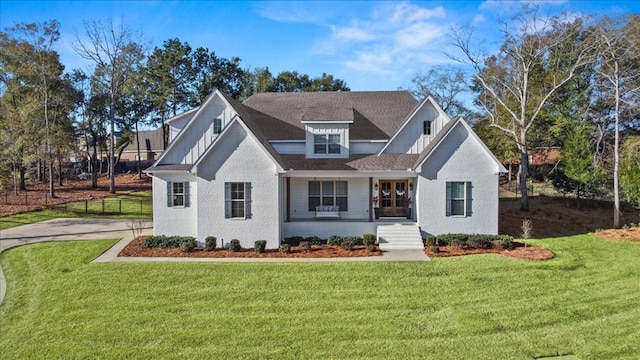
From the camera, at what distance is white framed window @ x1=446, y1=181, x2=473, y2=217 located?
18250mm

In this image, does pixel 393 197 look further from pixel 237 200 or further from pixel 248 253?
pixel 248 253

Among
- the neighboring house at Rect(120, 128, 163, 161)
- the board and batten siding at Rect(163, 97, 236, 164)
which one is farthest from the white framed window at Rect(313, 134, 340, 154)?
the neighboring house at Rect(120, 128, 163, 161)

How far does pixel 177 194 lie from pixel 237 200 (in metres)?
3.46

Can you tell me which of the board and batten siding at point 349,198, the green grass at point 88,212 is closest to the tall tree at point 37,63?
the green grass at point 88,212

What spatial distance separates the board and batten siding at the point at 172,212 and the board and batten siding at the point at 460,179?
11238 millimetres

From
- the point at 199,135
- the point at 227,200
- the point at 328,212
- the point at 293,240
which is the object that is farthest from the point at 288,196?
the point at 199,135

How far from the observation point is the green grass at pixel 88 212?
24.1 meters

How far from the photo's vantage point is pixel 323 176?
1944 centimetres

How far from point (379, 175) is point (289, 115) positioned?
7452 mm

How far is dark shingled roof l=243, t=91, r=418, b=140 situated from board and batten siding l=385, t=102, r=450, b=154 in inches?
50.5

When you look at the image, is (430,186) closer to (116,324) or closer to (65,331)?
(116,324)

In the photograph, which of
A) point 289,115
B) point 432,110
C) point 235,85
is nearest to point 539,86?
point 432,110

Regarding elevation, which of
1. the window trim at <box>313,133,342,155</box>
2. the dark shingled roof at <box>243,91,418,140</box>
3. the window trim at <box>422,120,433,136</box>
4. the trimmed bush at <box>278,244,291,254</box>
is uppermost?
the dark shingled roof at <box>243,91,418,140</box>

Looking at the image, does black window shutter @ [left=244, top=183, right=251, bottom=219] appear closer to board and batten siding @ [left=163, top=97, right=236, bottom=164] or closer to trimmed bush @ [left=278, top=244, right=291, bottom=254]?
trimmed bush @ [left=278, top=244, right=291, bottom=254]
